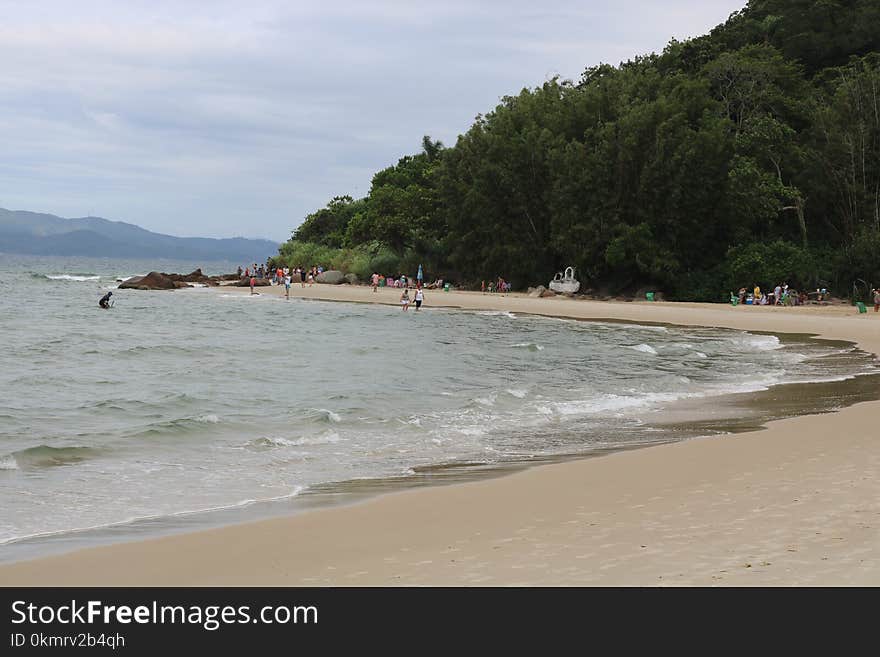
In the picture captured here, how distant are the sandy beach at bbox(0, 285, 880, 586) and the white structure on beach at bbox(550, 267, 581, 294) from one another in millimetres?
42730

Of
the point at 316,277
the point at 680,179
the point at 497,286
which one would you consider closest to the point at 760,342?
the point at 680,179

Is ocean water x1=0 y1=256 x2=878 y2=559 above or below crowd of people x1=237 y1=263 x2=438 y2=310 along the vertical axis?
below

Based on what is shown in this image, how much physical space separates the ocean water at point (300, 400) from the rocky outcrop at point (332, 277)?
36.6 m

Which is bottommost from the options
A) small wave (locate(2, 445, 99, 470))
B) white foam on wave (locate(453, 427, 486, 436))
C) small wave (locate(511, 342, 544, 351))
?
small wave (locate(2, 445, 99, 470))

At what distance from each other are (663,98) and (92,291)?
4028 cm

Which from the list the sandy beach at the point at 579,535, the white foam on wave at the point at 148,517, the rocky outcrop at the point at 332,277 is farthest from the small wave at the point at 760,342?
the rocky outcrop at the point at 332,277

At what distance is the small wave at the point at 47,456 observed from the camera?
1071 cm

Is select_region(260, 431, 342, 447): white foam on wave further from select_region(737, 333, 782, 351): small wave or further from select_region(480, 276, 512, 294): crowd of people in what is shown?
select_region(480, 276, 512, 294): crowd of people

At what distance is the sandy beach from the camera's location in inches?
227

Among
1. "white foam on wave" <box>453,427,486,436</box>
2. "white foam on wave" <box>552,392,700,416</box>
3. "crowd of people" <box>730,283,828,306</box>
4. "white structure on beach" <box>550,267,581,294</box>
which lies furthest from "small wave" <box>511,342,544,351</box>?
"white structure on beach" <box>550,267,581,294</box>

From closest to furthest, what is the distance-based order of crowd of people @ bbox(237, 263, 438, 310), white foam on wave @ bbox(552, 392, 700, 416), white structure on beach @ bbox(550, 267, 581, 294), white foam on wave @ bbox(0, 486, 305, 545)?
white foam on wave @ bbox(0, 486, 305, 545), white foam on wave @ bbox(552, 392, 700, 416), white structure on beach @ bbox(550, 267, 581, 294), crowd of people @ bbox(237, 263, 438, 310)

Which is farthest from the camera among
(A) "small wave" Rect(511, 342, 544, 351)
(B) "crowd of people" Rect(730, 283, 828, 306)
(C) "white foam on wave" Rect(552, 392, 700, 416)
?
(B) "crowd of people" Rect(730, 283, 828, 306)
